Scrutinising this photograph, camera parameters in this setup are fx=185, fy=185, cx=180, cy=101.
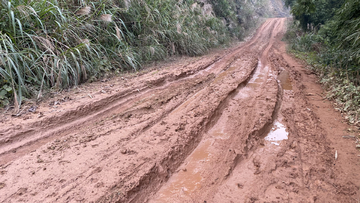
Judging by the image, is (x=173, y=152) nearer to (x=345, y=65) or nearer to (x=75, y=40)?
(x=75, y=40)

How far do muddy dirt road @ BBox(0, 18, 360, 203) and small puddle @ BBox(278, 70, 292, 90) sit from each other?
3.42ft

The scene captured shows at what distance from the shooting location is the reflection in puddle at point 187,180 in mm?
1913

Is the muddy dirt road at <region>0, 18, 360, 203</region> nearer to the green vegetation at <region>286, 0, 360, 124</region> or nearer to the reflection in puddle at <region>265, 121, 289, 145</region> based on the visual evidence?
the reflection in puddle at <region>265, 121, 289, 145</region>

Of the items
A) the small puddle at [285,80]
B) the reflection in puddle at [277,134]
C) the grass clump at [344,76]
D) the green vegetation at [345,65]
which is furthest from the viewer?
the small puddle at [285,80]

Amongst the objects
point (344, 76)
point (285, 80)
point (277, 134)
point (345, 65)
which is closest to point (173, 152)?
point (277, 134)

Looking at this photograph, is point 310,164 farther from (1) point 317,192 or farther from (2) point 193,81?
(2) point 193,81

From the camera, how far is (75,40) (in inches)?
173

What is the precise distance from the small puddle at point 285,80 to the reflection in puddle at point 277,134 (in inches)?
81.4

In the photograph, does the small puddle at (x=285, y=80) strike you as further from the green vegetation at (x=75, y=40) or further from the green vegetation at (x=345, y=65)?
the green vegetation at (x=75, y=40)

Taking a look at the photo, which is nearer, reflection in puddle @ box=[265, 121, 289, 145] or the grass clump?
reflection in puddle @ box=[265, 121, 289, 145]

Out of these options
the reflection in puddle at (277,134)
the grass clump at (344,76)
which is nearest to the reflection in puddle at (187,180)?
the reflection in puddle at (277,134)

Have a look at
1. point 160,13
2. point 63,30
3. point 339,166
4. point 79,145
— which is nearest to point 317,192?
point 339,166

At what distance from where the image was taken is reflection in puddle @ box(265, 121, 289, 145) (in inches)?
111

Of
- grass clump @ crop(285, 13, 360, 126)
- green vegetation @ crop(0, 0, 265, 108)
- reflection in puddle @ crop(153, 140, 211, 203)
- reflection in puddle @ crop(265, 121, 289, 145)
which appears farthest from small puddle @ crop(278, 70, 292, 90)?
green vegetation @ crop(0, 0, 265, 108)
